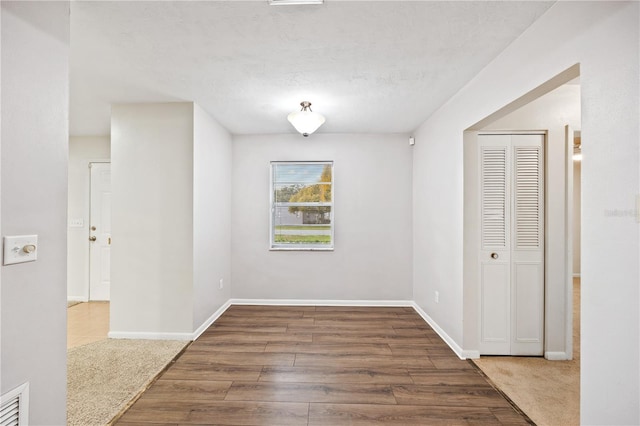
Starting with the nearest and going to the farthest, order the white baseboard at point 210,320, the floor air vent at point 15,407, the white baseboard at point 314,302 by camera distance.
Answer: the floor air vent at point 15,407
the white baseboard at point 210,320
the white baseboard at point 314,302

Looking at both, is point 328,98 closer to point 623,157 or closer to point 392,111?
point 392,111

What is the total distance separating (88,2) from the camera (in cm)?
172

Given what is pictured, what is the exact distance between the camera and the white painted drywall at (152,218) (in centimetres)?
330

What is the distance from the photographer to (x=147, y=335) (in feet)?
10.8

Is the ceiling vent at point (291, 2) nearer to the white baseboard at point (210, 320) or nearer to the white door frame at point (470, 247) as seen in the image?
the white door frame at point (470, 247)

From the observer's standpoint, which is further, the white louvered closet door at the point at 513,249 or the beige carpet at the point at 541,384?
the white louvered closet door at the point at 513,249

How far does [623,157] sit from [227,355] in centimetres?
317

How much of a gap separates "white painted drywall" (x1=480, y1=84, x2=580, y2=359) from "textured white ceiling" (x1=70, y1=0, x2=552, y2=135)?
822 millimetres

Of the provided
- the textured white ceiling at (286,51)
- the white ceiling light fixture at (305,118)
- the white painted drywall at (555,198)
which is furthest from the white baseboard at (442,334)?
the white ceiling light fixture at (305,118)

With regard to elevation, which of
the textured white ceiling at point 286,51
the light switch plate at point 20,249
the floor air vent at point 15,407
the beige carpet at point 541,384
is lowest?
the beige carpet at point 541,384

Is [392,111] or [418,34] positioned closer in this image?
[418,34]

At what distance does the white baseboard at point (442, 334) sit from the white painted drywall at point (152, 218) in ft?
9.02

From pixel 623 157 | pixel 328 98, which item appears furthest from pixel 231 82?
pixel 623 157

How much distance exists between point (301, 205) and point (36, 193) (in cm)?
344
